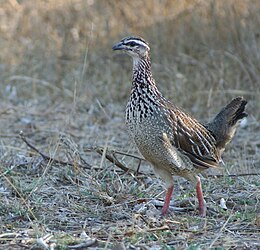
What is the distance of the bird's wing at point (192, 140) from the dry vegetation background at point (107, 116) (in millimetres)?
397

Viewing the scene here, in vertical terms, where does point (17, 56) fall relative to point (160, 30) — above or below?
below

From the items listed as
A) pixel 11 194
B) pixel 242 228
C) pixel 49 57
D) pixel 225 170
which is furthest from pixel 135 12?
pixel 242 228

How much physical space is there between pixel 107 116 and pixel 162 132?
462cm

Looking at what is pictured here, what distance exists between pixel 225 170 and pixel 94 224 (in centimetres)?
232

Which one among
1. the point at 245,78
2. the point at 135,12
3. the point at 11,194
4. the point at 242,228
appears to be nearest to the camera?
the point at 242,228

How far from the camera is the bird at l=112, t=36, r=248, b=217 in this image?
6.61 metres

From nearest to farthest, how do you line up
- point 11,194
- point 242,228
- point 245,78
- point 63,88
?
point 242,228, point 11,194, point 245,78, point 63,88

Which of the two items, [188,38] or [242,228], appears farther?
[188,38]

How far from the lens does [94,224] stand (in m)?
6.37

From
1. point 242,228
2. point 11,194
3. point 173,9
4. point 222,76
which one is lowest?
point 11,194

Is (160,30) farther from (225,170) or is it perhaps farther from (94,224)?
(94,224)

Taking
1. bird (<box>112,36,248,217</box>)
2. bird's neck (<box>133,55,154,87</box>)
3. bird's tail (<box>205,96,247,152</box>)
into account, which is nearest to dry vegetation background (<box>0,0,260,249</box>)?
bird (<box>112,36,248,217</box>)

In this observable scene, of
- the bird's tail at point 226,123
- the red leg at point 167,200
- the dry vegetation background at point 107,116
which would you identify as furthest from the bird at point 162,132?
the dry vegetation background at point 107,116

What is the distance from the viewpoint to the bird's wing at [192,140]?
6863mm
